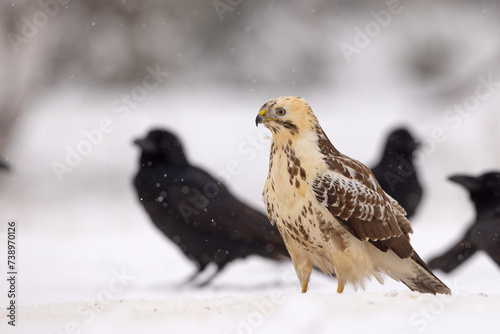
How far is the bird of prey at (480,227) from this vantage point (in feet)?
11.8

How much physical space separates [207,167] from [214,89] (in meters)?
2.62

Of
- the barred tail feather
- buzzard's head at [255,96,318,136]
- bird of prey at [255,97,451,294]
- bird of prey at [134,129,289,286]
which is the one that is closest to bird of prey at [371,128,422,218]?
bird of prey at [134,129,289,286]

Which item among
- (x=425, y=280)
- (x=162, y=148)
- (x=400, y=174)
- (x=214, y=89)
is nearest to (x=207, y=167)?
(x=162, y=148)

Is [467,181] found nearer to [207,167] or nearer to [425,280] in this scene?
[425,280]

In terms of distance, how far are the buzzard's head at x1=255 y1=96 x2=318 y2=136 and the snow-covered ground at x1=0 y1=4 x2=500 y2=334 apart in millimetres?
560

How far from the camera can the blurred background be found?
6.44 meters

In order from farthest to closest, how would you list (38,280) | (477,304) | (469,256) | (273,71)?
(273,71) → (38,280) → (469,256) → (477,304)

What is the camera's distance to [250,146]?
673 centimetres

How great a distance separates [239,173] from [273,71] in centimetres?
212

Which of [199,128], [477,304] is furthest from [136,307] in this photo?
[199,128]

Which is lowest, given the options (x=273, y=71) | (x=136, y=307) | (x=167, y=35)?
(x=136, y=307)

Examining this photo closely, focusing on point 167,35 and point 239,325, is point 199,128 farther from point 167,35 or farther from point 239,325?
point 239,325

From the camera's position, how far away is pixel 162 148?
4266 millimetres

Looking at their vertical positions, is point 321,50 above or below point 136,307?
above
